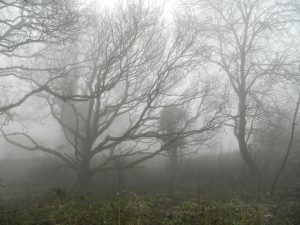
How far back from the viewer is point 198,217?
25.0 ft

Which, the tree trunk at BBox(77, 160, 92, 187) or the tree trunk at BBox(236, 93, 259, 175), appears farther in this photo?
the tree trunk at BBox(236, 93, 259, 175)

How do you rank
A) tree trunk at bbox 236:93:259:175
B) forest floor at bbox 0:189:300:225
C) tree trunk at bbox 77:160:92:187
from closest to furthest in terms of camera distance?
forest floor at bbox 0:189:300:225 < tree trunk at bbox 77:160:92:187 < tree trunk at bbox 236:93:259:175

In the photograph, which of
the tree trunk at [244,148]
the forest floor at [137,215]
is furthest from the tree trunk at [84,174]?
the tree trunk at [244,148]

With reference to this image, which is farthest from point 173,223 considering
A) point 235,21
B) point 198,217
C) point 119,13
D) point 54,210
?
point 235,21

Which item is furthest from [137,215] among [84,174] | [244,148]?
[244,148]

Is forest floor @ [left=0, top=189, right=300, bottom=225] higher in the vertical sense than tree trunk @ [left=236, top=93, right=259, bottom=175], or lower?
lower

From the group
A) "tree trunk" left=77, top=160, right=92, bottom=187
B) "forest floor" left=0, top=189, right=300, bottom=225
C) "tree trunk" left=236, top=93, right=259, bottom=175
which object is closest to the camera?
"forest floor" left=0, top=189, right=300, bottom=225

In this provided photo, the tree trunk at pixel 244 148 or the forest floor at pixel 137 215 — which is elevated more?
the tree trunk at pixel 244 148

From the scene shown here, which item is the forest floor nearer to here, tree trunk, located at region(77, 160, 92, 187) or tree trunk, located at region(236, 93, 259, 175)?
tree trunk, located at region(77, 160, 92, 187)

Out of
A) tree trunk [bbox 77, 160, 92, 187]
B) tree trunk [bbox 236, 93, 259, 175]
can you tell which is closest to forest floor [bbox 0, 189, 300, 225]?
tree trunk [bbox 77, 160, 92, 187]

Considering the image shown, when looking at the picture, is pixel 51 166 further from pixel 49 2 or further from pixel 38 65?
pixel 49 2

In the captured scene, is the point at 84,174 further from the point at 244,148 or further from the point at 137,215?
the point at 137,215

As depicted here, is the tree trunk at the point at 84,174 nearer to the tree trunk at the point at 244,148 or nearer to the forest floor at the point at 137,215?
the forest floor at the point at 137,215

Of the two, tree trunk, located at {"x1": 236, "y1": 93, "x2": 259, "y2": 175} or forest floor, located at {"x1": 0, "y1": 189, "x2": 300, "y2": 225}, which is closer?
forest floor, located at {"x1": 0, "y1": 189, "x2": 300, "y2": 225}
